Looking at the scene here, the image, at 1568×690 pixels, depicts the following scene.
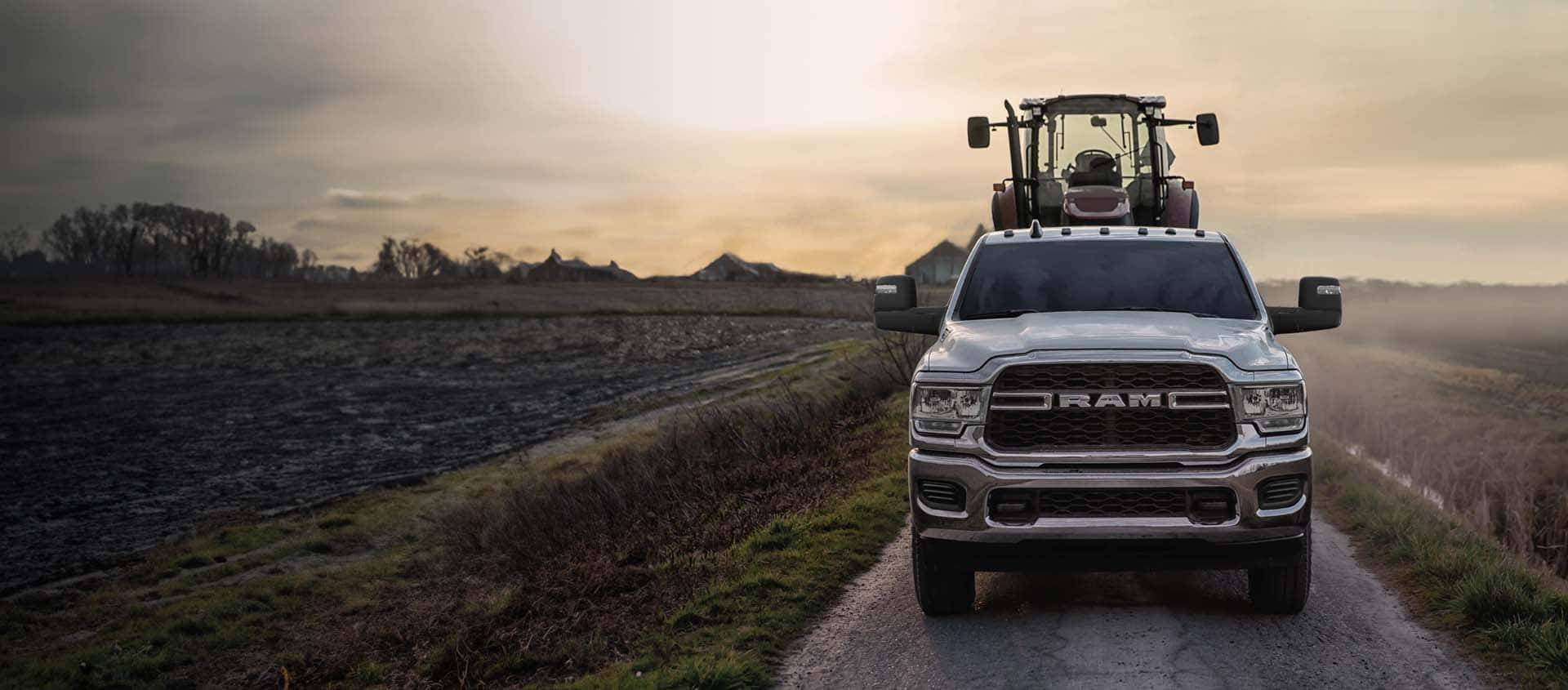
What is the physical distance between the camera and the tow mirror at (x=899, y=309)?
8023mm

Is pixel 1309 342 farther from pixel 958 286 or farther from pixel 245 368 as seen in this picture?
pixel 958 286

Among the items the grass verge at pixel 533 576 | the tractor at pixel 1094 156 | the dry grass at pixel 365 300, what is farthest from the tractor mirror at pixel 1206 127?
the dry grass at pixel 365 300

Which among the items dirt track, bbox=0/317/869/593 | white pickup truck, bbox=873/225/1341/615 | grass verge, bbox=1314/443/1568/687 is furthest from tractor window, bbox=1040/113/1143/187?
dirt track, bbox=0/317/869/593

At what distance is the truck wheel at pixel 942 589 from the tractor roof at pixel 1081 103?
444 inches

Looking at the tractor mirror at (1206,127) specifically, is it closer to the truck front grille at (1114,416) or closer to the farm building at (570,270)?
the truck front grille at (1114,416)

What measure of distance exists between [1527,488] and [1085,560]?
68.8ft

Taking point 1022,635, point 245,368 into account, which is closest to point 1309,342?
point 245,368

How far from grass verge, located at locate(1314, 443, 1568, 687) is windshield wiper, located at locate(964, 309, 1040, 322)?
123 inches

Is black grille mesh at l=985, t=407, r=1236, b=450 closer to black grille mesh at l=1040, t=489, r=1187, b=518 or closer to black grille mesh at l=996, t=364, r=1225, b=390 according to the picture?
black grille mesh at l=996, t=364, r=1225, b=390

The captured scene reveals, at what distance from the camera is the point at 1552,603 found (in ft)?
24.2

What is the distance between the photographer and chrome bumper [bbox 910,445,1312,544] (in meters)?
6.27

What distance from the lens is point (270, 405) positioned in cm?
3678

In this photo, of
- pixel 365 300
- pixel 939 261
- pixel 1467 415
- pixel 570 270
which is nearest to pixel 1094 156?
pixel 1467 415

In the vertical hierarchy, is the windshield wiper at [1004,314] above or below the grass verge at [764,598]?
above
